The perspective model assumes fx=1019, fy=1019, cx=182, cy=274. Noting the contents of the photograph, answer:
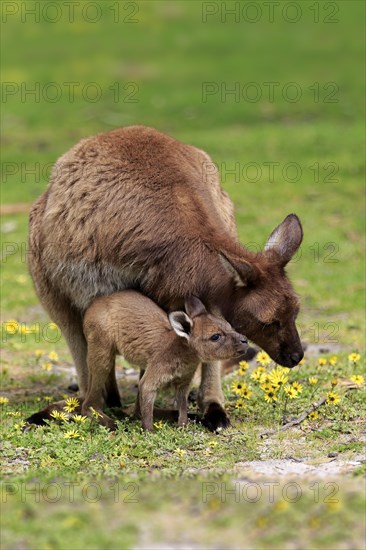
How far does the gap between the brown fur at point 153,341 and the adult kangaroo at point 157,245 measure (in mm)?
126

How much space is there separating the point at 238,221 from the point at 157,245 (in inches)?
305

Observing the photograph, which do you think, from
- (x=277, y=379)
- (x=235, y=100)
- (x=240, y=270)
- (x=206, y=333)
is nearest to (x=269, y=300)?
(x=240, y=270)

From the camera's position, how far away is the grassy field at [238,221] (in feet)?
14.9

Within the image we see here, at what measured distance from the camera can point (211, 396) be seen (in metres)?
6.62

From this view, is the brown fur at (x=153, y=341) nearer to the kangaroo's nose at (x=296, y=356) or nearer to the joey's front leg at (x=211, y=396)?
the joey's front leg at (x=211, y=396)

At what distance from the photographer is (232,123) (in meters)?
19.7

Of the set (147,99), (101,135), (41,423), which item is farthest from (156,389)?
(147,99)

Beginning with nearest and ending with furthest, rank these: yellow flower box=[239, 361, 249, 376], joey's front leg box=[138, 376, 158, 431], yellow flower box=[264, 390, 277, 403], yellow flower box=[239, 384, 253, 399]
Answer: joey's front leg box=[138, 376, 158, 431] < yellow flower box=[264, 390, 277, 403] < yellow flower box=[239, 384, 253, 399] < yellow flower box=[239, 361, 249, 376]

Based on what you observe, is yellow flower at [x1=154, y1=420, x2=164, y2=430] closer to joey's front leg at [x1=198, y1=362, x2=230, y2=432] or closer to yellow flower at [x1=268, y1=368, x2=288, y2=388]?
joey's front leg at [x1=198, y1=362, x2=230, y2=432]

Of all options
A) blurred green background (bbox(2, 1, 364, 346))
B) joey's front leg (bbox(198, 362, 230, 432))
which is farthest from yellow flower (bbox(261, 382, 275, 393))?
blurred green background (bbox(2, 1, 364, 346))

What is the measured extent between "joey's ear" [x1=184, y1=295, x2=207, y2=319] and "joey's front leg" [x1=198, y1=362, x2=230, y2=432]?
748mm

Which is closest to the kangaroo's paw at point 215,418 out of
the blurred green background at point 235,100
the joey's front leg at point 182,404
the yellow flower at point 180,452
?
→ the joey's front leg at point 182,404

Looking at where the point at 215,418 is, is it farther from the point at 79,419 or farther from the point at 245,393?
the point at 79,419

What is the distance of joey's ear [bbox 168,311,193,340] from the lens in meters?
6.01
